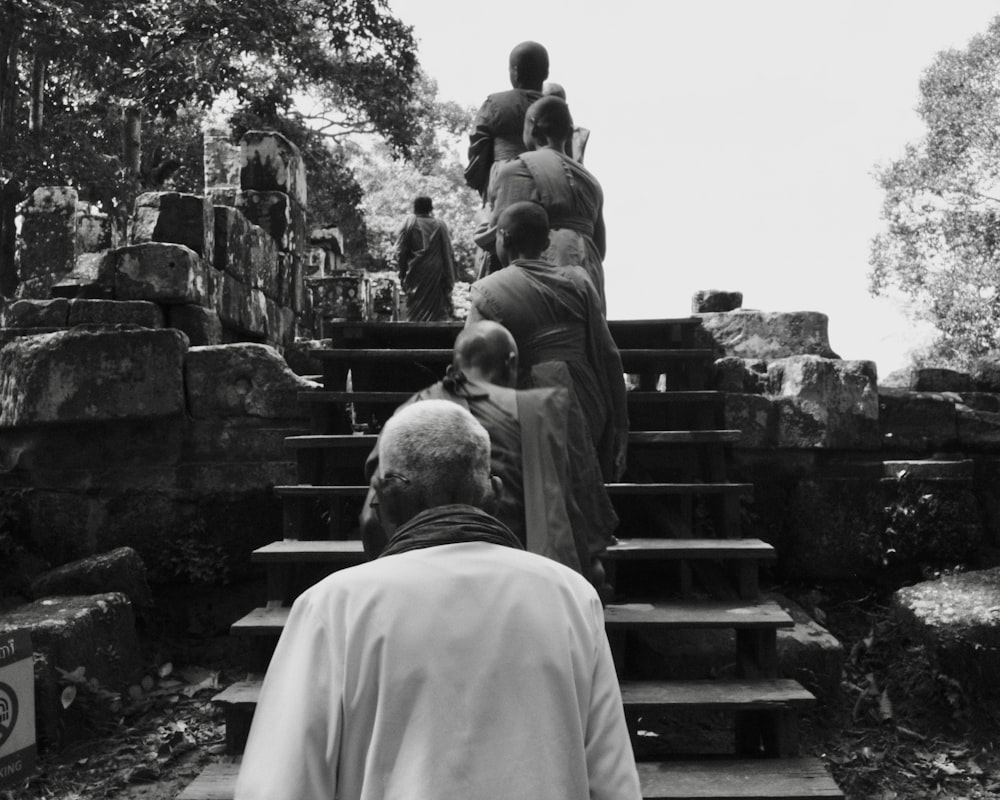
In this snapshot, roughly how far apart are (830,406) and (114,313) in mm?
4290

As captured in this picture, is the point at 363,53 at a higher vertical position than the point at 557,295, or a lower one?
higher

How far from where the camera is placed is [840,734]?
16.2ft

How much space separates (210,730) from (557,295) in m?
2.53

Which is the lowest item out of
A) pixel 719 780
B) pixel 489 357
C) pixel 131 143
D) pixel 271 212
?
pixel 719 780

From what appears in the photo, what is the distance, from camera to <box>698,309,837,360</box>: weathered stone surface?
7.21 metres

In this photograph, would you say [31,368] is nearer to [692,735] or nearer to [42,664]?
[42,664]

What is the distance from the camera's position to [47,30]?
12.1 meters

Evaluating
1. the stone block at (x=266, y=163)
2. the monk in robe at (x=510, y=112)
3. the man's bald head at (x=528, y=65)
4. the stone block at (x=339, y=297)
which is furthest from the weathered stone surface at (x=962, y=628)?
the stone block at (x=339, y=297)

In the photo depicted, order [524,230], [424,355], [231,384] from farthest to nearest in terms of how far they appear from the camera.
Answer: [231,384]
[424,355]
[524,230]

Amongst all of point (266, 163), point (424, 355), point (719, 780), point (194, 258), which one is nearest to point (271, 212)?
point (266, 163)

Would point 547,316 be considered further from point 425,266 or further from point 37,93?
point 37,93

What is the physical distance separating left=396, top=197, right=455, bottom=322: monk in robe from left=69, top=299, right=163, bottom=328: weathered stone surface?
4254 millimetres

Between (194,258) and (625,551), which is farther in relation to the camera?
(194,258)

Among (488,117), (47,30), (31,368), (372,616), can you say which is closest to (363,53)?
(47,30)
